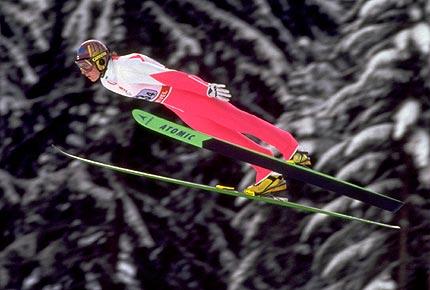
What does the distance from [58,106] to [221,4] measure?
258 cm

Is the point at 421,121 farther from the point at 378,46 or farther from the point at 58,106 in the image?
the point at 58,106

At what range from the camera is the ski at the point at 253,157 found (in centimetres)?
749

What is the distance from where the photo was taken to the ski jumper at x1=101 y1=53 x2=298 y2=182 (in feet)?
23.0

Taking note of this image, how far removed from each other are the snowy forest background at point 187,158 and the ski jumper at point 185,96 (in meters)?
3.53

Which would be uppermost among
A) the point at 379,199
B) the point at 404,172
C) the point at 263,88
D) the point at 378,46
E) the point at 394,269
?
the point at 263,88

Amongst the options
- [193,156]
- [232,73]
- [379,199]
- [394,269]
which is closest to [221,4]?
[232,73]

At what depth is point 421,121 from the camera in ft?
33.8

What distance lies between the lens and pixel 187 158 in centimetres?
1430

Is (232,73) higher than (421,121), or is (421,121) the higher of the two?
(232,73)

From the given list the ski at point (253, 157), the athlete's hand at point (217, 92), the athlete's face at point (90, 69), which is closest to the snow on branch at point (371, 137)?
the ski at point (253, 157)

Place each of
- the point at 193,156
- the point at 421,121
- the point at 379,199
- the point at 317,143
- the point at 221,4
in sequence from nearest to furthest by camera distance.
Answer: the point at 379,199, the point at 421,121, the point at 317,143, the point at 221,4, the point at 193,156

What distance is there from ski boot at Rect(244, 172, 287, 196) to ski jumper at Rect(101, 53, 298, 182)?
0.34 metres

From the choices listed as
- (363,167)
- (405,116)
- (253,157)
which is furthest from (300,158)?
(363,167)

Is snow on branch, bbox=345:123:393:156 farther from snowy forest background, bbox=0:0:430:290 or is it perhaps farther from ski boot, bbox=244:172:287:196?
ski boot, bbox=244:172:287:196
